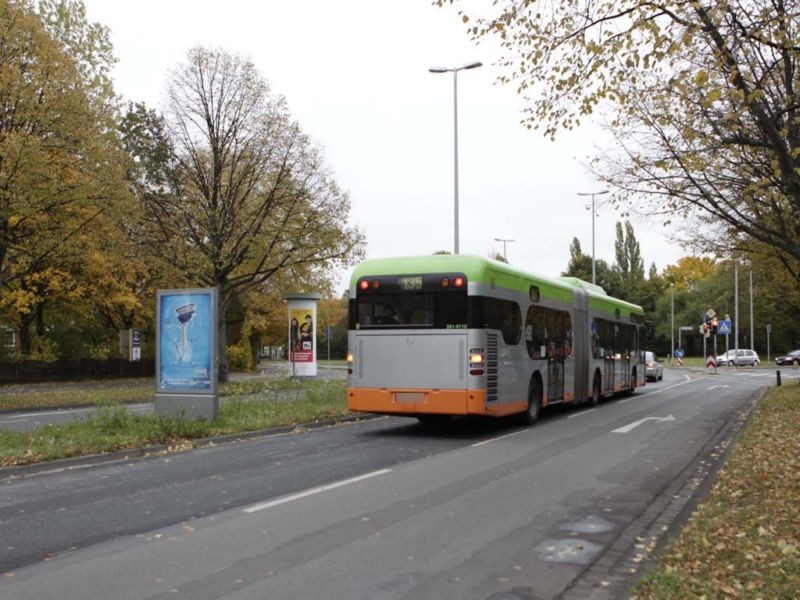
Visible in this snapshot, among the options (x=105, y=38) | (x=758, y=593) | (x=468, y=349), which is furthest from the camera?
(x=105, y=38)

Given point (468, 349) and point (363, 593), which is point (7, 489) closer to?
point (363, 593)

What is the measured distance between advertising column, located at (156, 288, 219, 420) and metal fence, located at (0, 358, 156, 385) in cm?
1925

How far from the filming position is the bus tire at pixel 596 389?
20.9 m

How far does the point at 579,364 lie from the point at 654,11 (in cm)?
1165

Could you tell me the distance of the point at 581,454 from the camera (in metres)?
11.6

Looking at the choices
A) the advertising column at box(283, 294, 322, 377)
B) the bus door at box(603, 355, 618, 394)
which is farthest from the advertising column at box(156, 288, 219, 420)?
the advertising column at box(283, 294, 322, 377)

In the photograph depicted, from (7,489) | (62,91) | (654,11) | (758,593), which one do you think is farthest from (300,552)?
(62,91)

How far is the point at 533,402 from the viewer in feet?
52.3

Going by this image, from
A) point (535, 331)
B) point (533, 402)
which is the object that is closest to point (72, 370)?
point (533, 402)

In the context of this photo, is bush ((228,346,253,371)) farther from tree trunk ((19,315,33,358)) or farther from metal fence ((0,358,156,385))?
tree trunk ((19,315,33,358))

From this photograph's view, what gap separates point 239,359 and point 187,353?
119 ft

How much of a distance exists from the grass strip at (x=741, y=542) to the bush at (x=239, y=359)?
42.4m

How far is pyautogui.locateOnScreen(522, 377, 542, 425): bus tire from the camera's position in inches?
615

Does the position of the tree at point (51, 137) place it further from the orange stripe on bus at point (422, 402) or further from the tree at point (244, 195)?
the orange stripe on bus at point (422, 402)
